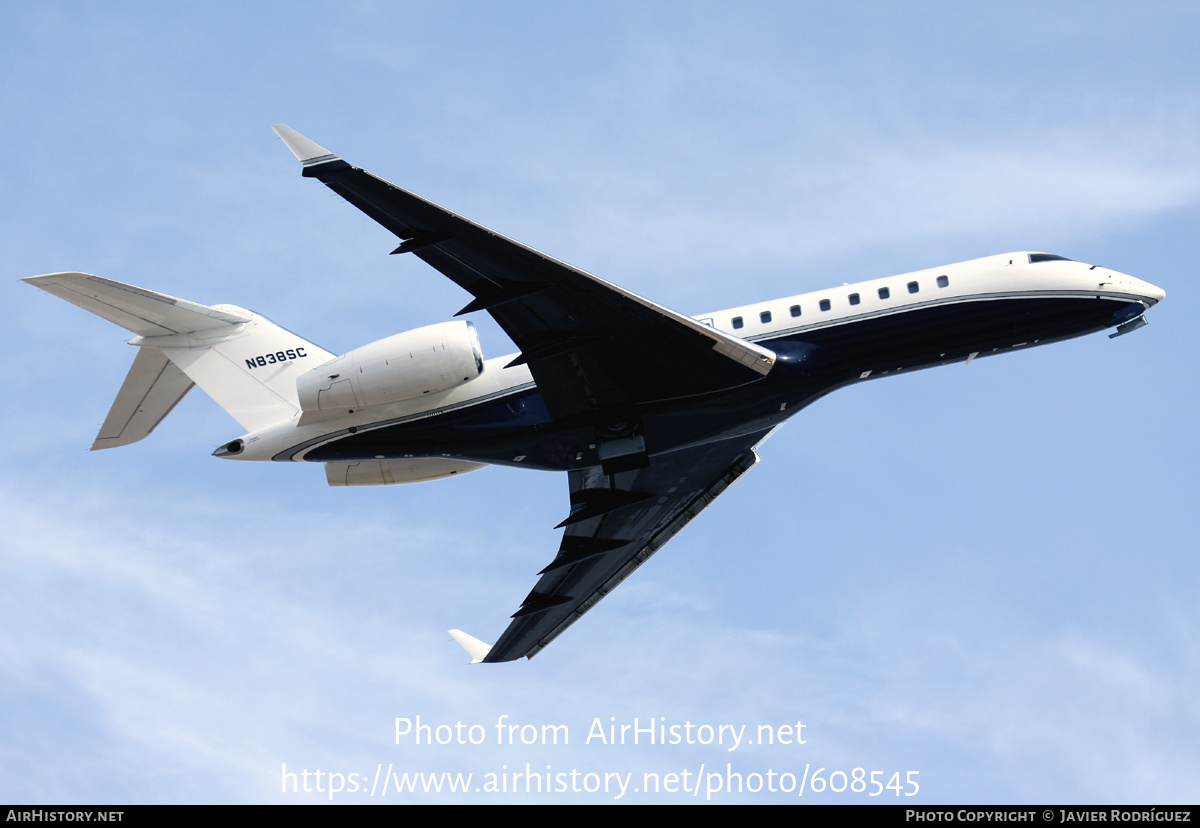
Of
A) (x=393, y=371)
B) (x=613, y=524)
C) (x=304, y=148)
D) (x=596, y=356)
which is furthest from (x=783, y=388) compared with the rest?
(x=304, y=148)

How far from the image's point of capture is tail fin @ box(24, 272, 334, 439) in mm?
23047

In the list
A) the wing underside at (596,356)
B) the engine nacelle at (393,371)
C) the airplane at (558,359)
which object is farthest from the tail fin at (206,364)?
the wing underside at (596,356)

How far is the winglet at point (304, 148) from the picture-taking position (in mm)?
16562

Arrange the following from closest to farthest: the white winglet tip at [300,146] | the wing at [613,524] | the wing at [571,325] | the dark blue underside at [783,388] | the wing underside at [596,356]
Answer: the white winglet tip at [300,146], the wing underside at [596,356], the wing at [571,325], the dark blue underside at [783,388], the wing at [613,524]

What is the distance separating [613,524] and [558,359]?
255 inches

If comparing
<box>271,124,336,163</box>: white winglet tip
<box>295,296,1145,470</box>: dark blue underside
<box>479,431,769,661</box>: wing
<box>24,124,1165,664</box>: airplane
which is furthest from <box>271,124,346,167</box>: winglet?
<box>479,431,769,661</box>: wing

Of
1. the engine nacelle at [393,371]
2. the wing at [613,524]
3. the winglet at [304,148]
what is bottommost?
the wing at [613,524]

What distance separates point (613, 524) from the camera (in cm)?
2592

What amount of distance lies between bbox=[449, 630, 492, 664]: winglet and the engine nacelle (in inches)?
369

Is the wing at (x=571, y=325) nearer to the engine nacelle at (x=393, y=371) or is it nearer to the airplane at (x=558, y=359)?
the airplane at (x=558, y=359)

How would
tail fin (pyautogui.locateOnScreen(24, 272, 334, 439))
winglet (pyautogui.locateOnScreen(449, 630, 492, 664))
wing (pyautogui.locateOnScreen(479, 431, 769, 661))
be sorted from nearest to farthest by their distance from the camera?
1. tail fin (pyautogui.locateOnScreen(24, 272, 334, 439))
2. wing (pyautogui.locateOnScreen(479, 431, 769, 661))
3. winglet (pyautogui.locateOnScreen(449, 630, 492, 664))

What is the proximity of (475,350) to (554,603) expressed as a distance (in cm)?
863

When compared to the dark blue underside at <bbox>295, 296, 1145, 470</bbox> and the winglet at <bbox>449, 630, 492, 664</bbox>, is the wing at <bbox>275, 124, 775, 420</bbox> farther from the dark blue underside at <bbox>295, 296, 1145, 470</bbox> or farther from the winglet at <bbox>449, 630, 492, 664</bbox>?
the winglet at <bbox>449, 630, 492, 664</bbox>

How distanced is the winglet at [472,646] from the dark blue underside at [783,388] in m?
7.29
